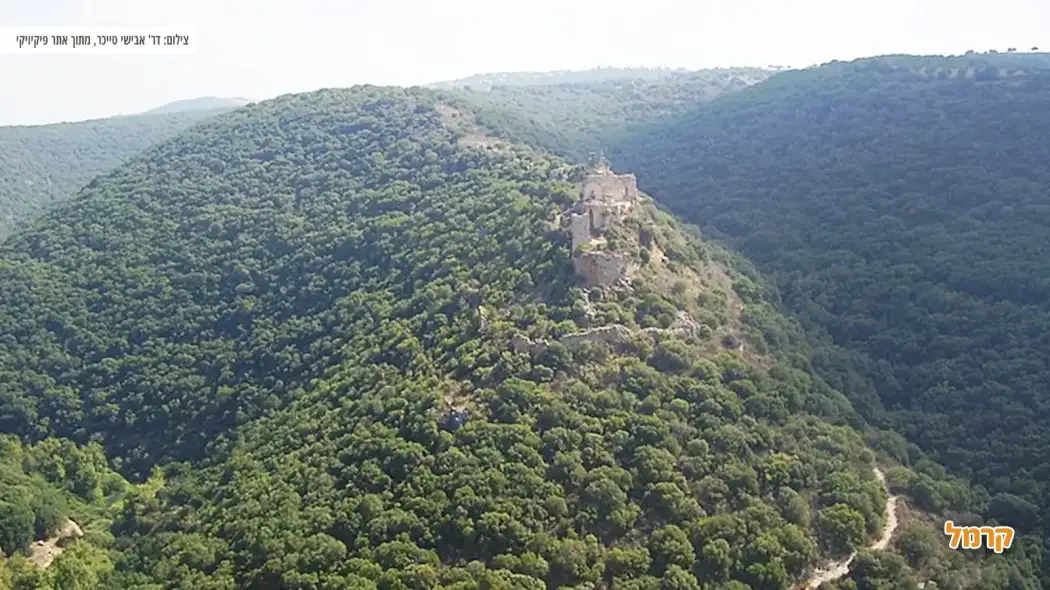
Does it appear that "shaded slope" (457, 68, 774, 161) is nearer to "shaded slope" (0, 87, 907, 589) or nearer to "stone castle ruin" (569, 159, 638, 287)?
"shaded slope" (0, 87, 907, 589)

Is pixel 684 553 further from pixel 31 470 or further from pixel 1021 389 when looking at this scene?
pixel 31 470

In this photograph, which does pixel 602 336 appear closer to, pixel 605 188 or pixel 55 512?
pixel 605 188

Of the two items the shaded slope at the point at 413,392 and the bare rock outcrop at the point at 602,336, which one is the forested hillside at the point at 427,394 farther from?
the bare rock outcrop at the point at 602,336

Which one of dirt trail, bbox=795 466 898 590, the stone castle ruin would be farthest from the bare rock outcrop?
dirt trail, bbox=795 466 898 590

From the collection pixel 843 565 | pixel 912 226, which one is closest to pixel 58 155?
pixel 912 226

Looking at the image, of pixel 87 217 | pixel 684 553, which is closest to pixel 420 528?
pixel 684 553

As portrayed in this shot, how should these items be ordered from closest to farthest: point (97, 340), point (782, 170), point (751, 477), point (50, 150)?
point (751, 477)
point (97, 340)
point (782, 170)
point (50, 150)
